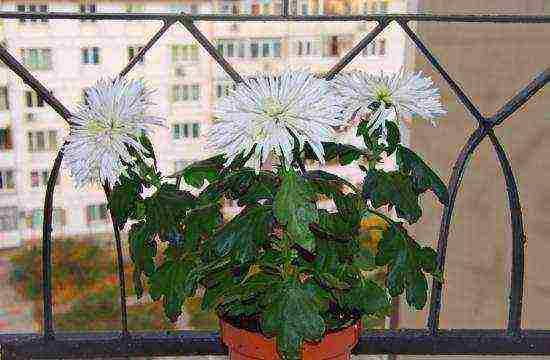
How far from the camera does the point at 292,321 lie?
0.81 metres

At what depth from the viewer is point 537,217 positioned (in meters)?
2.39

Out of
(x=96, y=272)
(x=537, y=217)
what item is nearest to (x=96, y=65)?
(x=96, y=272)

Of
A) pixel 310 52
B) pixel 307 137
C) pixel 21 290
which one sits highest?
pixel 310 52

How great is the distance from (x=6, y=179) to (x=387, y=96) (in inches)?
273

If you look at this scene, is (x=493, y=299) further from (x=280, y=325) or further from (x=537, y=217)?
(x=280, y=325)

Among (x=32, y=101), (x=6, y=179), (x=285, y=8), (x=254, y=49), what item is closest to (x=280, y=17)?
(x=285, y=8)

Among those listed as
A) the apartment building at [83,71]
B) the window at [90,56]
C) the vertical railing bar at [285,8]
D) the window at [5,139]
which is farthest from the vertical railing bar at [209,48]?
the window at [5,139]

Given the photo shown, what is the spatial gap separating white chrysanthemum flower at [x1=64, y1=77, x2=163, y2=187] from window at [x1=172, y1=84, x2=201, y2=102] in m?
5.11

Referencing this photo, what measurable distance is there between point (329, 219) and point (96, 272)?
29.0ft

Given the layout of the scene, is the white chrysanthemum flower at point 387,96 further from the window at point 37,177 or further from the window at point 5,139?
the window at point 5,139

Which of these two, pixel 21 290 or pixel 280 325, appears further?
pixel 21 290

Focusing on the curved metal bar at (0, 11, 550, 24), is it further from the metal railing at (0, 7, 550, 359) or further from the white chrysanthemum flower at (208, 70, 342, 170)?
the white chrysanthemum flower at (208, 70, 342, 170)

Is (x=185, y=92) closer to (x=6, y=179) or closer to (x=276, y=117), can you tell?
(x=6, y=179)

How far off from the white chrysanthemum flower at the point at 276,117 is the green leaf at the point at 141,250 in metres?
0.17
